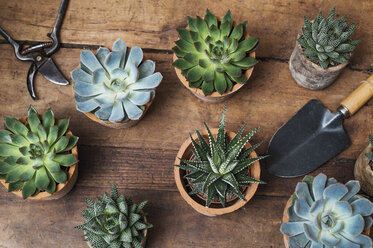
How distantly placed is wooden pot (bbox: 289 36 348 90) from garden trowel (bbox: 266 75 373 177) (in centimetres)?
5

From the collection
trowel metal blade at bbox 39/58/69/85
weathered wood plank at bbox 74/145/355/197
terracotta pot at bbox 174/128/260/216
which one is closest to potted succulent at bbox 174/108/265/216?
terracotta pot at bbox 174/128/260/216

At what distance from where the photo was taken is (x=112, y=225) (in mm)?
839

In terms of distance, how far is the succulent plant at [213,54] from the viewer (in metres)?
0.94

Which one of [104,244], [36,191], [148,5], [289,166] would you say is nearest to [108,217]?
[104,244]

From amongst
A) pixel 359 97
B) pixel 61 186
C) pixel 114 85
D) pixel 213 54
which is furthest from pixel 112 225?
pixel 359 97

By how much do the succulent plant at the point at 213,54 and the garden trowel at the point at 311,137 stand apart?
Result: 0.21 m

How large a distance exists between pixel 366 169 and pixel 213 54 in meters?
0.45

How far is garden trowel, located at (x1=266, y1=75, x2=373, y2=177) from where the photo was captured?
995 mm

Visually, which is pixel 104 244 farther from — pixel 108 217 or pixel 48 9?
pixel 48 9

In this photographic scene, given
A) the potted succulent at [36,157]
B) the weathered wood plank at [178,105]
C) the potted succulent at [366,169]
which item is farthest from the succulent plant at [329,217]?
the potted succulent at [36,157]

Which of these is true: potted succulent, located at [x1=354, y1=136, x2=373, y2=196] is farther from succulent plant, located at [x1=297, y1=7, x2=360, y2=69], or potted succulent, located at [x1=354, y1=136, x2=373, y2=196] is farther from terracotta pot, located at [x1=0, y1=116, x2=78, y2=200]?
terracotta pot, located at [x1=0, y1=116, x2=78, y2=200]

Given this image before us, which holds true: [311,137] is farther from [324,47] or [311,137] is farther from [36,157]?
[36,157]

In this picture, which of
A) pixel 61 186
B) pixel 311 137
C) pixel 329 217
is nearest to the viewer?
pixel 329 217

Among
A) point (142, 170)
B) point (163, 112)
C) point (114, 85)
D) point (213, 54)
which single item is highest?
point (213, 54)
